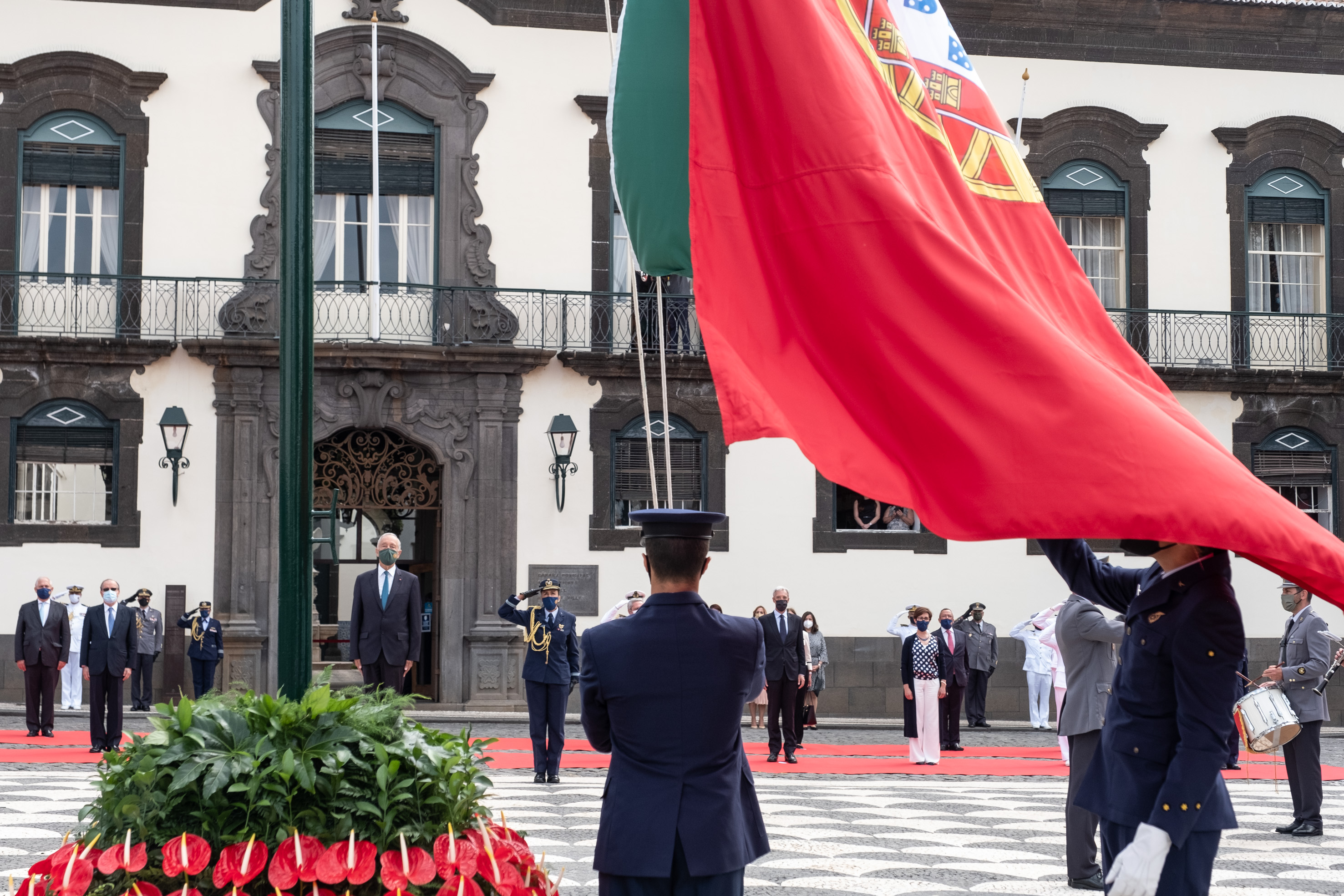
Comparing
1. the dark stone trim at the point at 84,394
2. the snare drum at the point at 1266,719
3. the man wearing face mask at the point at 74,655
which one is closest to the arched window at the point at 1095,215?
the dark stone trim at the point at 84,394

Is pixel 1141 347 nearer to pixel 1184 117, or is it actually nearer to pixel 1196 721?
pixel 1184 117

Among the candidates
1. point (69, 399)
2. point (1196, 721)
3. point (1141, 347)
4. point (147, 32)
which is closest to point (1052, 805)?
point (1196, 721)

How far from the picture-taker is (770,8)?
469 centimetres

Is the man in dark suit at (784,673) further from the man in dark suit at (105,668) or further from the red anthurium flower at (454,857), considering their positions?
the red anthurium flower at (454,857)

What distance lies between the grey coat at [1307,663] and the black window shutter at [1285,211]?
52.5ft

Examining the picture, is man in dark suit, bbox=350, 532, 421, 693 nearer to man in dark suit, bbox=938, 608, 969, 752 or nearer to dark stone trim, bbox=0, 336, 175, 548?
man in dark suit, bbox=938, 608, 969, 752

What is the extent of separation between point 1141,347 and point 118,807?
2331 cm

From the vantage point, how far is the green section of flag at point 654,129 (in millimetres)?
5391

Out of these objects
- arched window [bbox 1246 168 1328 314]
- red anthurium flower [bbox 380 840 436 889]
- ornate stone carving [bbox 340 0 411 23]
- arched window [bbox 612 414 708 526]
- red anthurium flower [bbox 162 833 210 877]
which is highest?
ornate stone carving [bbox 340 0 411 23]

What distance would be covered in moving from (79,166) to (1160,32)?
1775cm

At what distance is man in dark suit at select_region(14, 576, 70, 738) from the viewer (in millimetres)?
18109

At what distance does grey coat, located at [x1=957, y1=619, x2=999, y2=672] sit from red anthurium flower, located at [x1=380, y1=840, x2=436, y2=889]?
63.2ft

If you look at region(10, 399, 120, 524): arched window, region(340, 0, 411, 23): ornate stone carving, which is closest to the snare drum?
region(10, 399, 120, 524): arched window

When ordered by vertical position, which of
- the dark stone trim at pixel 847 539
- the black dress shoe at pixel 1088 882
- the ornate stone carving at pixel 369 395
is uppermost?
the ornate stone carving at pixel 369 395
